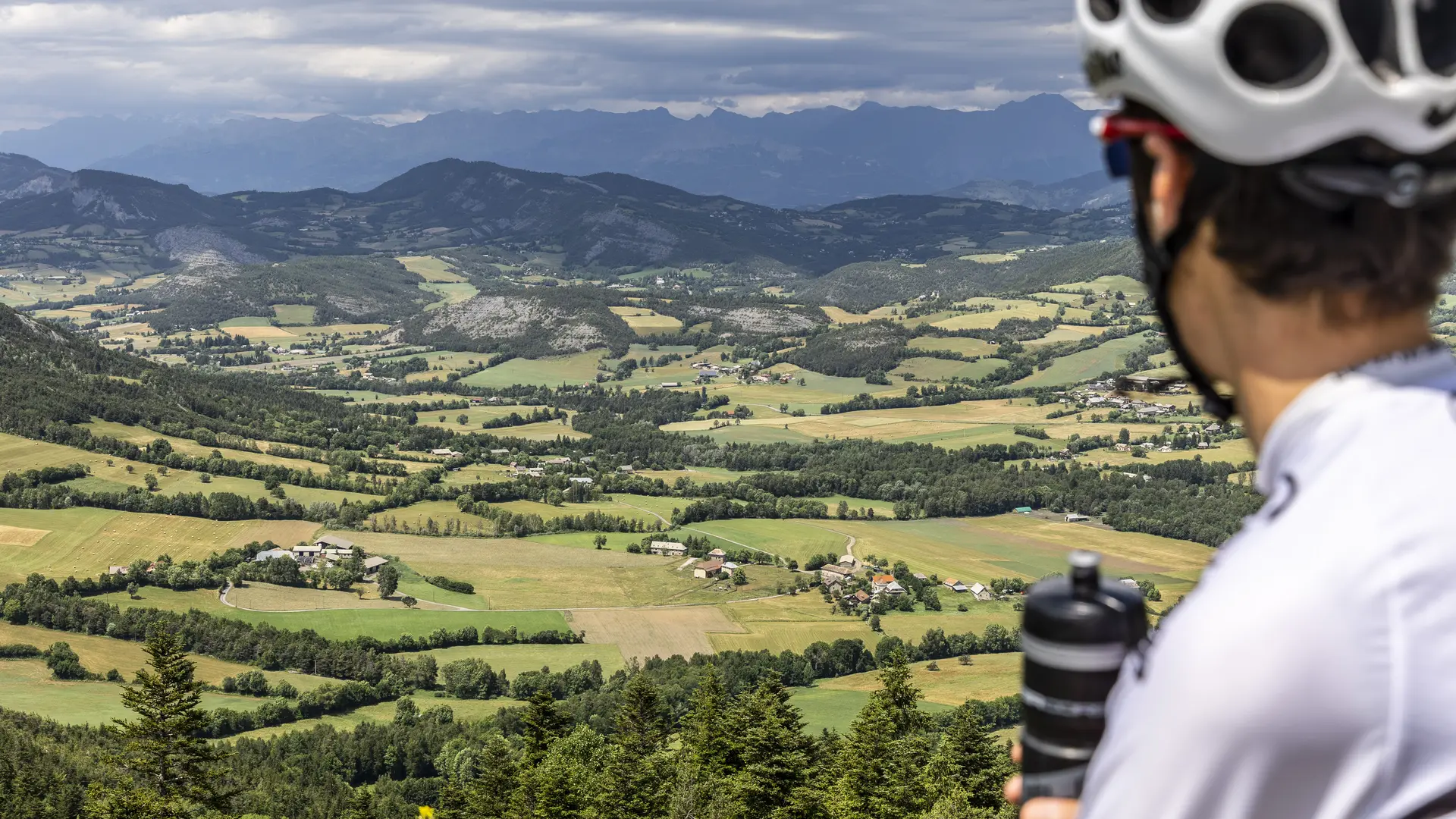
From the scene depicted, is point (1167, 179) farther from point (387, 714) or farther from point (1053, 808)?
point (387, 714)

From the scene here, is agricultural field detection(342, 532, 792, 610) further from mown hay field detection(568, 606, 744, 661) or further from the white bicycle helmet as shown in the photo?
the white bicycle helmet

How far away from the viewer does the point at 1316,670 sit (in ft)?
5.97

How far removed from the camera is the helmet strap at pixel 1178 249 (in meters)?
2.23

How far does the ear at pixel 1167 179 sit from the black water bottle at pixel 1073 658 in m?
0.66

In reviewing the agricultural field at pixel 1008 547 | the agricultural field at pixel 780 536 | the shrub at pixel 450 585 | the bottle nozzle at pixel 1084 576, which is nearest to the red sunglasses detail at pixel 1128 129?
the bottle nozzle at pixel 1084 576

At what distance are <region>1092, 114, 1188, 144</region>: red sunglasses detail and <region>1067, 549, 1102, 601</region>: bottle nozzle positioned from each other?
31.9 inches

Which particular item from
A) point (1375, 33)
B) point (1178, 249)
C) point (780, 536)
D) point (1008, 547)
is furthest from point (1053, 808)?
point (780, 536)

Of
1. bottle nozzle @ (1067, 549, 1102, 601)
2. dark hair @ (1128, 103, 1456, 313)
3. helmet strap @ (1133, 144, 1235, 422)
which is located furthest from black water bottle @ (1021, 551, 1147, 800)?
dark hair @ (1128, 103, 1456, 313)

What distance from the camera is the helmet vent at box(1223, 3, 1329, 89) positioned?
2.05 m

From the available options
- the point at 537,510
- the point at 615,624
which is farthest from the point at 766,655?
the point at 537,510

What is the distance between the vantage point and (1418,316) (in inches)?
85.0

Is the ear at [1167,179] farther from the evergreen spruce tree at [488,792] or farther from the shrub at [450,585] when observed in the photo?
the shrub at [450,585]

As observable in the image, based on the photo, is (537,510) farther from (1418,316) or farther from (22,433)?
(1418,316)

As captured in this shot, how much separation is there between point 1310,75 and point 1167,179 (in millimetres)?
319
